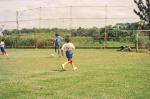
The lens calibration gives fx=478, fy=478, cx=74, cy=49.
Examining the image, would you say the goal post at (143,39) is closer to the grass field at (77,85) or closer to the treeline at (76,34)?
the treeline at (76,34)

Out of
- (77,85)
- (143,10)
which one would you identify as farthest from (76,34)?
(77,85)

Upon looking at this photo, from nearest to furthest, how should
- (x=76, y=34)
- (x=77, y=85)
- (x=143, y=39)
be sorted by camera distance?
(x=77, y=85) → (x=143, y=39) → (x=76, y=34)

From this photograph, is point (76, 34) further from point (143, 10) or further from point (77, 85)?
point (77, 85)

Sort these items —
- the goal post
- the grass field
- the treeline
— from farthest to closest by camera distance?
the treeline < the goal post < the grass field

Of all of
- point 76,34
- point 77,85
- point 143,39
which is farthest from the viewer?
point 76,34

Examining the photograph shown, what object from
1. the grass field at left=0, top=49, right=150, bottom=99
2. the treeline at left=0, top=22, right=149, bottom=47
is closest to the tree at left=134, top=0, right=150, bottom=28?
the treeline at left=0, top=22, right=149, bottom=47

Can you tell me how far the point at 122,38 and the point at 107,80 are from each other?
3586 centimetres

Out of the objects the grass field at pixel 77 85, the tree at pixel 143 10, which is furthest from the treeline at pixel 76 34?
the grass field at pixel 77 85

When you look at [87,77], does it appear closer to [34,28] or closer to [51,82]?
[51,82]

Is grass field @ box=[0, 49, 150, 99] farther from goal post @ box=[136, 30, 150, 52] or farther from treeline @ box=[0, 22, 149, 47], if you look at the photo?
treeline @ box=[0, 22, 149, 47]

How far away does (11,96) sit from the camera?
14.2 m

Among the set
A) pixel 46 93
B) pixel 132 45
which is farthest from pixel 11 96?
pixel 132 45

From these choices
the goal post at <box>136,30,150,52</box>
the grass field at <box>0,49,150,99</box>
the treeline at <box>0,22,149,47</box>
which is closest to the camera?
the grass field at <box>0,49,150,99</box>

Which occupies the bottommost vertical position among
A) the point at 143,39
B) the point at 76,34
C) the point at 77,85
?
the point at 77,85
